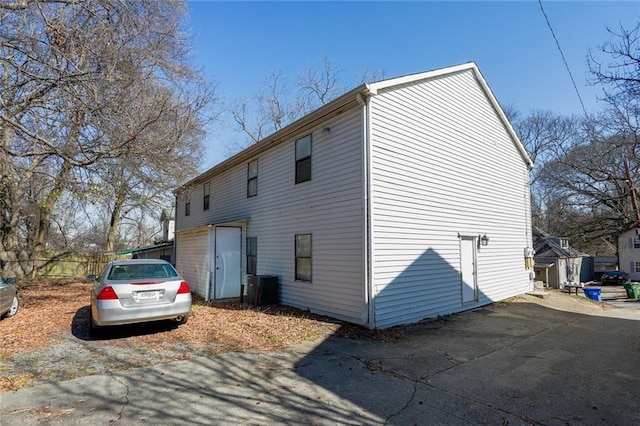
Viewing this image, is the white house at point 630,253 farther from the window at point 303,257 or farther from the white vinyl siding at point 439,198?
the window at point 303,257

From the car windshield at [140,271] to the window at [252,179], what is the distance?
5.33 meters

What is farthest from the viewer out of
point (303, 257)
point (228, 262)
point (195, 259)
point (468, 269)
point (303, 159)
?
point (195, 259)

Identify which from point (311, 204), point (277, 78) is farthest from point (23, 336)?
point (277, 78)

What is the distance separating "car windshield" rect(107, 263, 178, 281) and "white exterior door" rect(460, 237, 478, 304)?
7890 mm

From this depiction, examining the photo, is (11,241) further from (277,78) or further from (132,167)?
(277,78)

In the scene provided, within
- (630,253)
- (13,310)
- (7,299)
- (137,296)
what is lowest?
(13,310)

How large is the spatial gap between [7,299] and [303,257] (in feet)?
23.3

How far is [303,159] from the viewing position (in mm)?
10125

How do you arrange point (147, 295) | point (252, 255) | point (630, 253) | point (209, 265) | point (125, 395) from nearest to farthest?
point (125, 395) < point (147, 295) < point (209, 265) < point (252, 255) < point (630, 253)

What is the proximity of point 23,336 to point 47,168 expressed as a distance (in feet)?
18.8

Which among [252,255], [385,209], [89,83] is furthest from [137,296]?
[252,255]

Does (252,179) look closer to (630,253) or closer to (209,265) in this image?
(209,265)

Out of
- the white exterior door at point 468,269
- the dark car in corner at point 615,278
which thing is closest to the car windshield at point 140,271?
the white exterior door at point 468,269

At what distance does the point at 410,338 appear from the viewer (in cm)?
724
